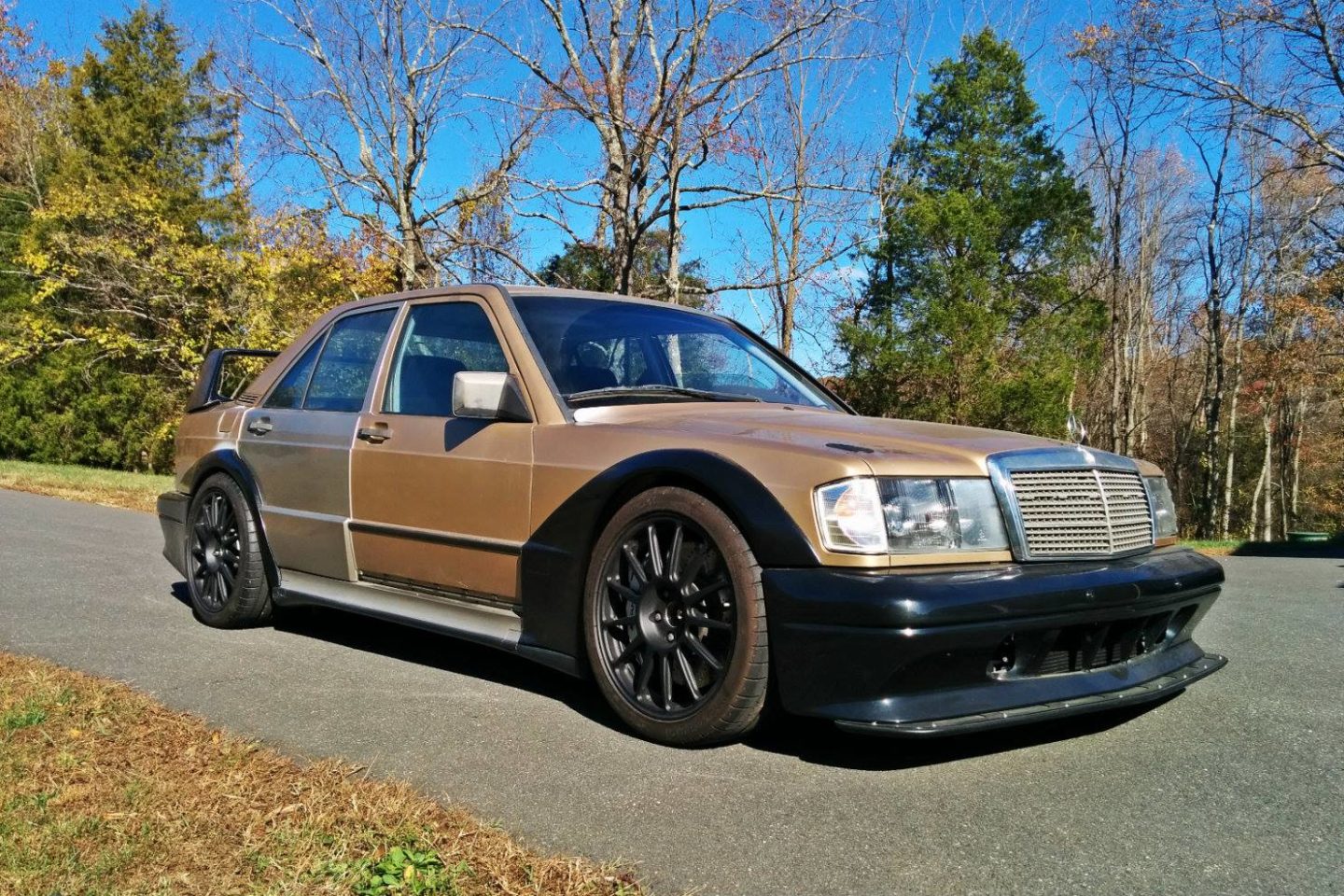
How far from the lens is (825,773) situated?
304cm

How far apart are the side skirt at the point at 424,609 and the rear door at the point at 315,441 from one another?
0.08 meters

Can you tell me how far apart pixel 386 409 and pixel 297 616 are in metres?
1.74

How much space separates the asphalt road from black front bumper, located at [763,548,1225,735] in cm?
21

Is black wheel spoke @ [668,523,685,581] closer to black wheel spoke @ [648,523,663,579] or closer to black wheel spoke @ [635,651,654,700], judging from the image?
black wheel spoke @ [648,523,663,579]

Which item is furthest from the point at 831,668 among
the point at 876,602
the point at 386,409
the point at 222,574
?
the point at 222,574

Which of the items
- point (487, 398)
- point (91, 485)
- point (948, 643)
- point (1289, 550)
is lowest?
point (1289, 550)

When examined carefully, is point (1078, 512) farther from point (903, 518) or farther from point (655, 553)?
point (655, 553)

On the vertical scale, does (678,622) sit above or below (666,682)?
above

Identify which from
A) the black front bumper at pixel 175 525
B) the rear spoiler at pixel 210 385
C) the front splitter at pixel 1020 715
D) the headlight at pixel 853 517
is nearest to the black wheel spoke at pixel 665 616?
the headlight at pixel 853 517

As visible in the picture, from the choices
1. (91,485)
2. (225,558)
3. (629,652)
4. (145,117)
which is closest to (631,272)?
(91,485)

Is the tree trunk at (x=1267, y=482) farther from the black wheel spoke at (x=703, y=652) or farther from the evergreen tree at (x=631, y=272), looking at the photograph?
the black wheel spoke at (x=703, y=652)

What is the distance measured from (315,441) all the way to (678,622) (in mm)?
2313

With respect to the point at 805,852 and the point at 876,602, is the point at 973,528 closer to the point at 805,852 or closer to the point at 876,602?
the point at 876,602

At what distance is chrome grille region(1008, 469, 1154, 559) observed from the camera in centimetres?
320
